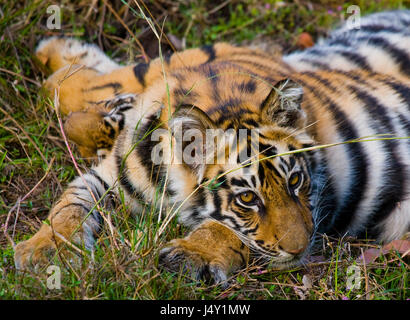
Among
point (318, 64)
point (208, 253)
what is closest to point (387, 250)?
point (208, 253)

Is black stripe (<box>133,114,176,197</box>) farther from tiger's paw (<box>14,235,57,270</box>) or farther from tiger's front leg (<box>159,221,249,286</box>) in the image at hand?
tiger's paw (<box>14,235,57,270</box>)

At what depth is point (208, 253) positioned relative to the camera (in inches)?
98.3

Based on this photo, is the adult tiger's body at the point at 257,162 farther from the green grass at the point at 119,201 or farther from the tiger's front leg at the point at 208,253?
the green grass at the point at 119,201

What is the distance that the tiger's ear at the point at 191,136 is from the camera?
2.39 meters

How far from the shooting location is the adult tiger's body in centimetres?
244

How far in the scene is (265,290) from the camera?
7.98 ft

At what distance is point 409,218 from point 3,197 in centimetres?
209

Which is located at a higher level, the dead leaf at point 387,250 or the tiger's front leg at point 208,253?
the tiger's front leg at point 208,253

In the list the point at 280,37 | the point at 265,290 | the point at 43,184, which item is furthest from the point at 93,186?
the point at 280,37

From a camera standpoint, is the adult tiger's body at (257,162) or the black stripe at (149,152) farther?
the black stripe at (149,152)

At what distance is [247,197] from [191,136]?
0.35m

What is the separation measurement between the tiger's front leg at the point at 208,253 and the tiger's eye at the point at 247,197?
208 mm

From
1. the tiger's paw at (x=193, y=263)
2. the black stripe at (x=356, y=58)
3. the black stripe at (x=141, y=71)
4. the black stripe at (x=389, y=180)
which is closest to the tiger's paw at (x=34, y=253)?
the tiger's paw at (x=193, y=263)

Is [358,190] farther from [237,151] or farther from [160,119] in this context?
[160,119]
